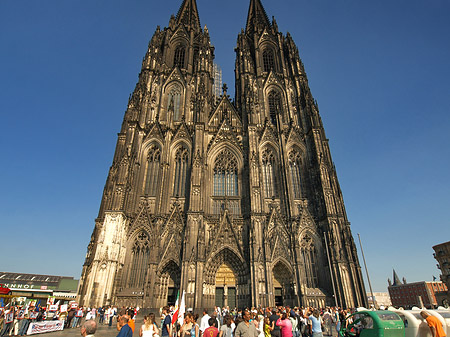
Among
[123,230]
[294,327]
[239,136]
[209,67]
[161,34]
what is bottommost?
[294,327]

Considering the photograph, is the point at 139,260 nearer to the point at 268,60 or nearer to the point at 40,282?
the point at 268,60

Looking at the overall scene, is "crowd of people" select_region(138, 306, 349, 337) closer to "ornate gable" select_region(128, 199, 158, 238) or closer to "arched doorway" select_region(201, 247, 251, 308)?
"arched doorway" select_region(201, 247, 251, 308)

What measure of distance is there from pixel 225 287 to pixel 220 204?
7.59 metres

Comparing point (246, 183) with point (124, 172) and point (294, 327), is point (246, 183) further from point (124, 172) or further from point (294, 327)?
point (294, 327)

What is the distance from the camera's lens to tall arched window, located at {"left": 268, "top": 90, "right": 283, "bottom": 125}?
107ft

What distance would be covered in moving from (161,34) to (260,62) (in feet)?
48.9

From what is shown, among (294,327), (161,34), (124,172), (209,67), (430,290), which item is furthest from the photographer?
(430,290)

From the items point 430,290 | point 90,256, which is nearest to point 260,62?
point 90,256

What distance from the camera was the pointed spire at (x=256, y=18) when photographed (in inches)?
1660

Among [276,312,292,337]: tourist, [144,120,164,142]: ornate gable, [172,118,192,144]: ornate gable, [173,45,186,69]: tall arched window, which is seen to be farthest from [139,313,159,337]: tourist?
[173,45,186,69]: tall arched window

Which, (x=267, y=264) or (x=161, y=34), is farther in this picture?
(x=161, y=34)

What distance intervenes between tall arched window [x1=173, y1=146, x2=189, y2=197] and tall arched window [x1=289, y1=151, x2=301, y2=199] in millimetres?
11280

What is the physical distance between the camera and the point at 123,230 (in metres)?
24.2

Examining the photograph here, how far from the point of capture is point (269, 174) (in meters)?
29.2
